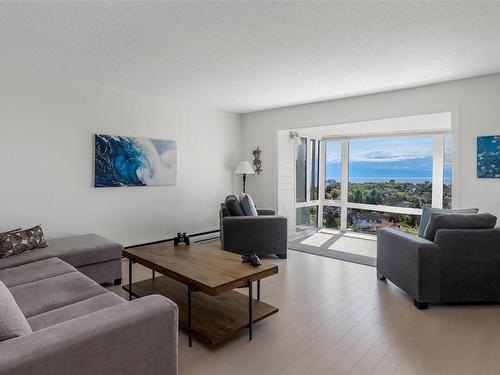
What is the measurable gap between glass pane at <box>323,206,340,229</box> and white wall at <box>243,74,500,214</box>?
2.17 metres

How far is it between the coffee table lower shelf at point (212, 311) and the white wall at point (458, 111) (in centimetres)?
291

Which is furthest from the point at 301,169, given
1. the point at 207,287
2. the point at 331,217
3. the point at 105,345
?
the point at 105,345

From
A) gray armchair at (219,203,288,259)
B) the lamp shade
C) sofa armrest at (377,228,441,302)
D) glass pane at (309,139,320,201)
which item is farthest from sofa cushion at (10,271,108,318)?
glass pane at (309,139,320,201)

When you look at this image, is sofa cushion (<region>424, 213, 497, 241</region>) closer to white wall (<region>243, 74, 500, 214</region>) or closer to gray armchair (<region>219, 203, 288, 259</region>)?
white wall (<region>243, 74, 500, 214</region>)

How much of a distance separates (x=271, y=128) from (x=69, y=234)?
360 centimetres

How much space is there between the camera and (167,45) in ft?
9.16

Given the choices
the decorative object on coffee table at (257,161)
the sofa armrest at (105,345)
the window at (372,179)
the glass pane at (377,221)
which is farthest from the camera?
the decorative object on coffee table at (257,161)

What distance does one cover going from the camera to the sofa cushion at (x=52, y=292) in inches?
75.8

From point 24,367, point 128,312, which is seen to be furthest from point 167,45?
point 24,367

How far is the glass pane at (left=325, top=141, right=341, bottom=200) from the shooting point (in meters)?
6.44

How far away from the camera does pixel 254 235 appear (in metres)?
4.38

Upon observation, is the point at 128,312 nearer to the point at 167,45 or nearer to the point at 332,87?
the point at 167,45

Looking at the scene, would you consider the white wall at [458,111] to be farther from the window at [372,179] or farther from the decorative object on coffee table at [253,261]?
the decorative object on coffee table at [253,261]

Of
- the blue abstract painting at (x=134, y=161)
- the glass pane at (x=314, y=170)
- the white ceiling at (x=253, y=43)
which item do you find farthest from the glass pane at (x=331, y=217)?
the blue abstract painting at (x=134, y=161)
